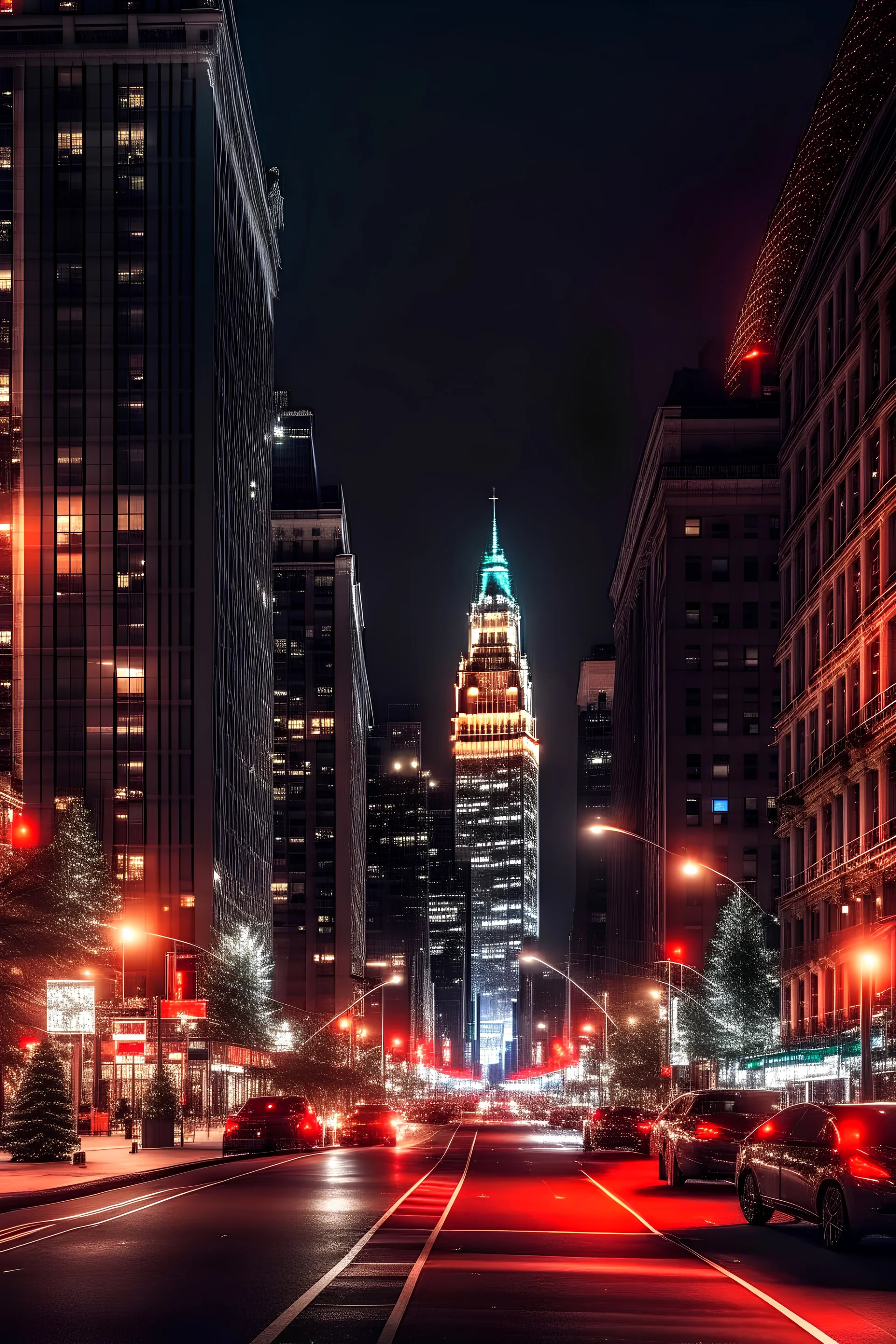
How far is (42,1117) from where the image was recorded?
44344 millimetres

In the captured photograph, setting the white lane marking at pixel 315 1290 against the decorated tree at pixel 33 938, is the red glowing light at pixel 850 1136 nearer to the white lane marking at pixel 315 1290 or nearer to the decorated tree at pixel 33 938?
the white lane marking at pixel 315 1290

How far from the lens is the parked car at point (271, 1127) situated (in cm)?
5072

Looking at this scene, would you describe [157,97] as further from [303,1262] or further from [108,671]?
[303,1262]

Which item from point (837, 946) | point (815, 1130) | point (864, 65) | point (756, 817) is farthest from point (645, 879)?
point (815, 1130)

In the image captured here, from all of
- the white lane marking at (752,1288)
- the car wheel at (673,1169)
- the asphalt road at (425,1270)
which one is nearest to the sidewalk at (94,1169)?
the asphalt road at (425,1270)

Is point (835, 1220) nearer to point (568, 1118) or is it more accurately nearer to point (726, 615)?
point (568, 1118)

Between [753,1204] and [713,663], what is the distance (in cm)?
12321

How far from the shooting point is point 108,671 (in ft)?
420

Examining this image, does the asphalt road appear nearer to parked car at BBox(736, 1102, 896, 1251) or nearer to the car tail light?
parked car at BBox(736, 1102, 896, 1251)

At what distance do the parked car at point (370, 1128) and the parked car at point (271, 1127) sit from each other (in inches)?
273

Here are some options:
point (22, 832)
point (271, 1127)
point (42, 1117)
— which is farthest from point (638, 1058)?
point (42, 1117)

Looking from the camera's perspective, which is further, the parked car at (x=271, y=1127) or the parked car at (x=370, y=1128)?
the parked car at (x=370, y=1128)

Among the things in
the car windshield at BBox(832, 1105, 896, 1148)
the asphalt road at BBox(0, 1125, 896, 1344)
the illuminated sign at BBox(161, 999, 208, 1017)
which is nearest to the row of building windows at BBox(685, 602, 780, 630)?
the illuminated sign at BBox(161, 999, 208, 1017)

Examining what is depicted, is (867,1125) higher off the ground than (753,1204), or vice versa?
(867,1125)
